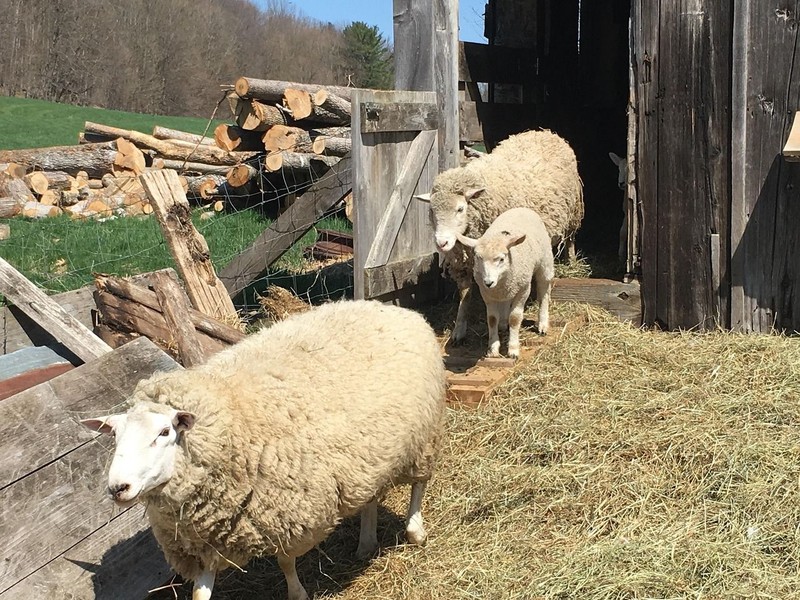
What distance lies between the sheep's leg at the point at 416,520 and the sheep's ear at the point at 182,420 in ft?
5.13

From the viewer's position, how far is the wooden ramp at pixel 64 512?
3.57 m

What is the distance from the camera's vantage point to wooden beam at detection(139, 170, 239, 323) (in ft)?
20.1

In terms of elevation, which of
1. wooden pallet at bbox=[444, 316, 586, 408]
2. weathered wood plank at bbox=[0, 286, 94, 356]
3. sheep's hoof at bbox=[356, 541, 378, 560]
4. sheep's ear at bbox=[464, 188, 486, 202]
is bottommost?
sheep's hoof at bbox=[356, 541, 378, 560]

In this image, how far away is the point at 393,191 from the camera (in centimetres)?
683

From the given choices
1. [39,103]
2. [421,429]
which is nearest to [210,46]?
[39,103]

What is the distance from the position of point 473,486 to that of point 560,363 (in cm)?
172

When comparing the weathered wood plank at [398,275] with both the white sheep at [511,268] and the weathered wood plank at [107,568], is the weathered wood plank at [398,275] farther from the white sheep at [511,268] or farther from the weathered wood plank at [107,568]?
the weathered wood plank at [107,568]

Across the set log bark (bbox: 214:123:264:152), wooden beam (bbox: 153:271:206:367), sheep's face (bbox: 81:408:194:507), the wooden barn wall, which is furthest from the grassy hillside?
sheep's face (bbox: 81:408:194:507)

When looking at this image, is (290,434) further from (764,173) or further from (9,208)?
(9,208)

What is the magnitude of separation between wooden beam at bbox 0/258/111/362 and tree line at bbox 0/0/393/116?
43080 mm

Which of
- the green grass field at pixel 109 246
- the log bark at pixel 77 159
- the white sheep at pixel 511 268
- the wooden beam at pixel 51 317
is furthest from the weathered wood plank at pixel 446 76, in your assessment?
the log bark at pixel 77 159

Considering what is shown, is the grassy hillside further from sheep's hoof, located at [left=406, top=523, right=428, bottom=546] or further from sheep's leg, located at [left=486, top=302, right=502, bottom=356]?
sheep's hoof, located at [left=406, top=523, right=428, bottom=546]

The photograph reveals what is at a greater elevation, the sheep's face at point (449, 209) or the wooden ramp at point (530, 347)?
the sheep's face at point (449, 209)

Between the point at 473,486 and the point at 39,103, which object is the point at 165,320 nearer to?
the point at 473,486
